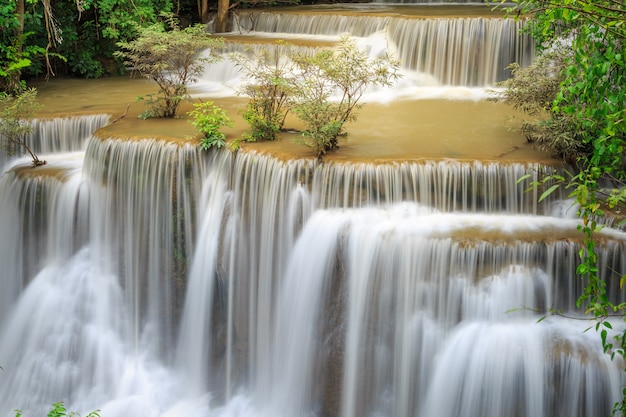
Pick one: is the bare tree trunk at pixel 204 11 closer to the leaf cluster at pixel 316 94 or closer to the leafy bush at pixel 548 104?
the leaf cluster at pixel 316 94

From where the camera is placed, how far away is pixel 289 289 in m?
8.46

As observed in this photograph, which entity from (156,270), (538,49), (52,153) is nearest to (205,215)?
(156,270)

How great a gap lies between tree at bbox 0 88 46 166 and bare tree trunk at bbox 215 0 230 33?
6.84 m

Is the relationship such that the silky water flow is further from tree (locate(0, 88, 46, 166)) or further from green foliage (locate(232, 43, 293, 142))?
green foliage (locate(232, 43, 293, 142))

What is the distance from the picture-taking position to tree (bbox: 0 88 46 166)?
10836 millimetres

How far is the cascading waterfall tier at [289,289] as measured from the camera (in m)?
7.34

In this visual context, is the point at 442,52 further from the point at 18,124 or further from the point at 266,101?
the point at 18,124

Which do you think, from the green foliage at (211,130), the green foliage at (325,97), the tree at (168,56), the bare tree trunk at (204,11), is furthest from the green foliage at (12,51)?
the green foliage at (325,97)

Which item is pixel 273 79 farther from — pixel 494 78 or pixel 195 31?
pixel 494 78

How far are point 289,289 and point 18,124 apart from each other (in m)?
5.31

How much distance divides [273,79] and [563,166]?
12.2 ft

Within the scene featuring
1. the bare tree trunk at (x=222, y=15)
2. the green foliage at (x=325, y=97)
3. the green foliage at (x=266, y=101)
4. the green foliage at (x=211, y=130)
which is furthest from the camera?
the bare tree trunk at (x=222, y=15)

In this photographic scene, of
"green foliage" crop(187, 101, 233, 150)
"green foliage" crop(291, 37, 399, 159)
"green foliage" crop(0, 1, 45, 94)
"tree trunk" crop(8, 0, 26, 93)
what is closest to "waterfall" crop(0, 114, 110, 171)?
"green foliage" crop(0, 1, 45, 94)

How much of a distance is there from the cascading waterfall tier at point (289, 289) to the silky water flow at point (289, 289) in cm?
2
